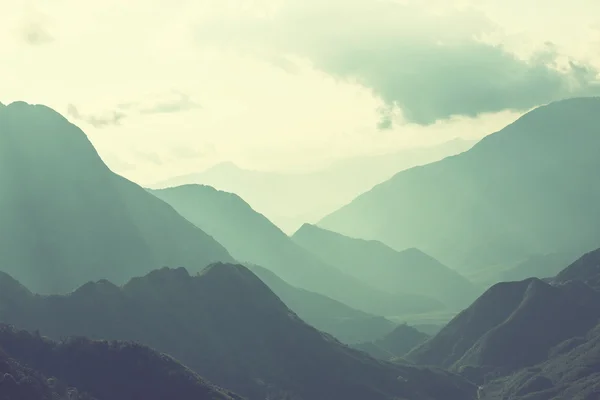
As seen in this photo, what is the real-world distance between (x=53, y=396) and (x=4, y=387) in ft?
44.0

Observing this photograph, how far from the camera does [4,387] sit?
188750mm

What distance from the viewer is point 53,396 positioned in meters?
198
